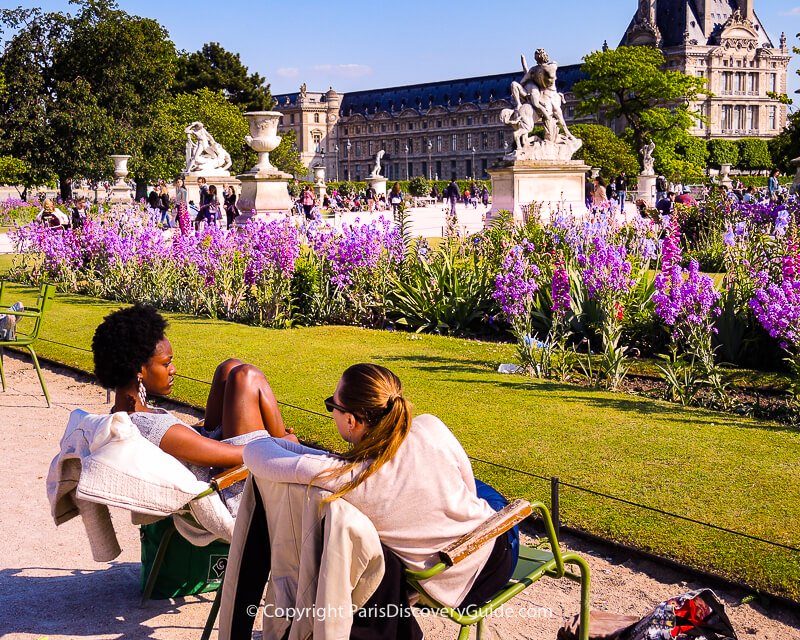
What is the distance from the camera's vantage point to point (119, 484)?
3.41 metres

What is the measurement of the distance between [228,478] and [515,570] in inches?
40.8

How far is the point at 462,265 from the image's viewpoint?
11.4 m

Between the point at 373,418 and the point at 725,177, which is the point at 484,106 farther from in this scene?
the point at 373,418

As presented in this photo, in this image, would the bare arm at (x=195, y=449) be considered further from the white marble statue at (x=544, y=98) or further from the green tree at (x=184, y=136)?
the green tree at (x=184, y=136)

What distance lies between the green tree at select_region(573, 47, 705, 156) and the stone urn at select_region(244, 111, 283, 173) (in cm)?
4385

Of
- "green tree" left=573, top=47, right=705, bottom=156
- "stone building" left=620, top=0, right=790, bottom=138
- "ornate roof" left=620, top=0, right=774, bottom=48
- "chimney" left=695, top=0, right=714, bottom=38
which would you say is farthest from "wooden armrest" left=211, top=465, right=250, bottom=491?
"chimney" left=695, top=0, right=714, bottom=38

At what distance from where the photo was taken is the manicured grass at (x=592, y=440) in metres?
4.60

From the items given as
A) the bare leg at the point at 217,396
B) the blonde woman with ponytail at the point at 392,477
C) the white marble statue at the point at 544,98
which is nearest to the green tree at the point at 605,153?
the white marble statue at the point at 544,98

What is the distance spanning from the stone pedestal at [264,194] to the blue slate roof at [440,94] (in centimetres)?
8981

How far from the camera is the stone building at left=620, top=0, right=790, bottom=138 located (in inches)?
3730

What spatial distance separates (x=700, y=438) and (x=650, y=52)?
2435 inches

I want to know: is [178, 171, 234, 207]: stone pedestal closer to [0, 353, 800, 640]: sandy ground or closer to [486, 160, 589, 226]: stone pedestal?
[486, 160, 589, 226]: stone pedestal

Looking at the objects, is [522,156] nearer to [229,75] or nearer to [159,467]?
[159,467]

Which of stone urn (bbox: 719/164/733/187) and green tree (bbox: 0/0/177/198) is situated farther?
stone urn (bbox: 719/164/733/187)
